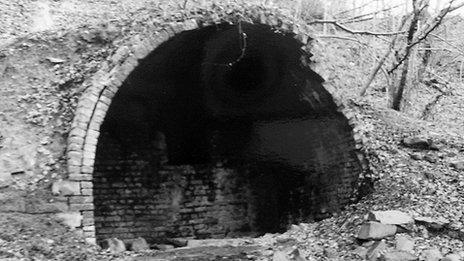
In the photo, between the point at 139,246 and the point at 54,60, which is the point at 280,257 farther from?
the point at 54,60

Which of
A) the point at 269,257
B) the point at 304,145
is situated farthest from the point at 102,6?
the point at 269,257

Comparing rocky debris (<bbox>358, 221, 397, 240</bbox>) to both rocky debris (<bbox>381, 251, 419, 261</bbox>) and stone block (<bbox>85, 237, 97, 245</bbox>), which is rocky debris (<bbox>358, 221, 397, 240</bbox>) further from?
stone block (<bbox>85, 237, 97, 245</bbox>)

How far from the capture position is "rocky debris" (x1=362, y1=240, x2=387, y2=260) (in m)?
6.02

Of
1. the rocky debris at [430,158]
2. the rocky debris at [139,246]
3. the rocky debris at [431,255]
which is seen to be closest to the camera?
the rocky debris at [431,255]

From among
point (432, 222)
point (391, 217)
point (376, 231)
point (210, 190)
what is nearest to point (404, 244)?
point (376, 231)

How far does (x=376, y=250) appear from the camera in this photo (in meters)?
6.08

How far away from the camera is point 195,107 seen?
9891mm

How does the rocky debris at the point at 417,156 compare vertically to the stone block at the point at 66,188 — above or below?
above

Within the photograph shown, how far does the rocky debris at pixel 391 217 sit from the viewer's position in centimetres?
651

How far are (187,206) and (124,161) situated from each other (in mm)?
1428

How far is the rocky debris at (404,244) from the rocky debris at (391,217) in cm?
29

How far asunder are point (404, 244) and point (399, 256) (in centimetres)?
25

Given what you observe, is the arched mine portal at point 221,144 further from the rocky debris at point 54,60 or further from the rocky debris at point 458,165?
the rocky debris at point 458,165

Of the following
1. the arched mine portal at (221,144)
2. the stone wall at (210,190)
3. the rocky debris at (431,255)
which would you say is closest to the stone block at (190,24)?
the arched mine portal at (221,144)
